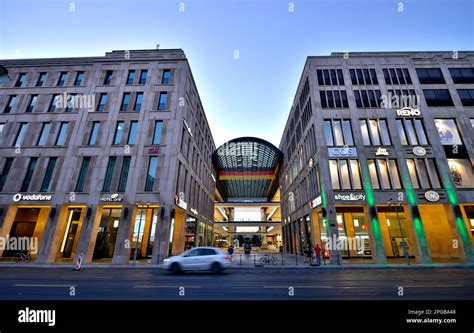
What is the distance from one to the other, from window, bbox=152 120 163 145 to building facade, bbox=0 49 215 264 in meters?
0.12

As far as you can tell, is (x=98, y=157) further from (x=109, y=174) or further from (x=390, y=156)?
(x=390, y=156)

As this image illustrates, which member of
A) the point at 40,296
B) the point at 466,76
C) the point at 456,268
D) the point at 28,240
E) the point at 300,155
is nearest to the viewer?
the point at 40,296

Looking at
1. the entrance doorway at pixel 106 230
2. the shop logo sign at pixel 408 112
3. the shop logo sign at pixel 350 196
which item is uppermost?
the shop logo sign at pixel 408 112

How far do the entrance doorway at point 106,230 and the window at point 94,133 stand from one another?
8.46m

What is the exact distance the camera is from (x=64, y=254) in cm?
2642

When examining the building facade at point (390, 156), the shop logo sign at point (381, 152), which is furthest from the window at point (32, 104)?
the shop logo sign at point (381, 152)

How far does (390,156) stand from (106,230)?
35.4m

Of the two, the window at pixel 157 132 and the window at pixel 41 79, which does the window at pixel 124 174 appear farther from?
the window at pixel 41 79

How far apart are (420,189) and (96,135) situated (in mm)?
39346

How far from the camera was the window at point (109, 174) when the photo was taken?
82.1 feet

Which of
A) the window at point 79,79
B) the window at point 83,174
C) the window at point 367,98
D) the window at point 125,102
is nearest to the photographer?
the window at point 83,174

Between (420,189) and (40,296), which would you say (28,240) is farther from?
(420,189)

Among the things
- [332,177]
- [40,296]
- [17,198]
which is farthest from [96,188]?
[332,177]

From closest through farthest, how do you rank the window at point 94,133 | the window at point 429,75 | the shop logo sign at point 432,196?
1. the shop logo sign at point 432,196
2. the window at point 94,133
3. the window at point 429,75
